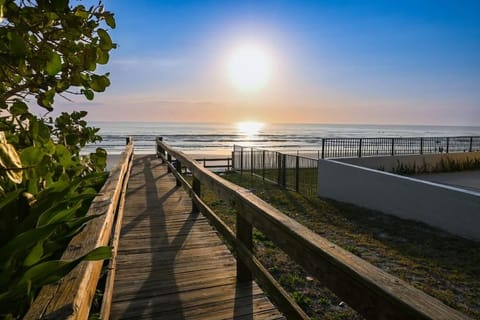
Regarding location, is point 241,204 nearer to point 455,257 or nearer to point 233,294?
point 233,294

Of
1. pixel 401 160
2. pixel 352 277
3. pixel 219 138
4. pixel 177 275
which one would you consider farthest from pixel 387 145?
pixel 219 138

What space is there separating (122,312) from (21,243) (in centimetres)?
150

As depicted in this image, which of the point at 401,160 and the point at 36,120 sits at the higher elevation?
the point at 36,120

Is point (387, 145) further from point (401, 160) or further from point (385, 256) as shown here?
point (385, 256)

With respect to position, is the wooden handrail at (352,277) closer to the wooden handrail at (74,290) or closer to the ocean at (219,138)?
the wooden handrail at (74,290)

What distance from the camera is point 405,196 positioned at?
26.9ft

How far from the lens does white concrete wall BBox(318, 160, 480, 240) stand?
6.78 metres

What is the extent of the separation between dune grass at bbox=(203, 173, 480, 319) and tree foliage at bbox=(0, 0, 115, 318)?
335 cm

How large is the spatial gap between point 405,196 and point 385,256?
3085mm

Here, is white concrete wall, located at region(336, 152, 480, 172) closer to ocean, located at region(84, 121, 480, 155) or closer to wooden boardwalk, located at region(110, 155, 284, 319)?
wooden boardwalk, located at region(110, 155, 284, 319)

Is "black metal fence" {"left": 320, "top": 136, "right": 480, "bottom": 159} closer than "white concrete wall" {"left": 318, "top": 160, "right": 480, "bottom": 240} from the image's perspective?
No

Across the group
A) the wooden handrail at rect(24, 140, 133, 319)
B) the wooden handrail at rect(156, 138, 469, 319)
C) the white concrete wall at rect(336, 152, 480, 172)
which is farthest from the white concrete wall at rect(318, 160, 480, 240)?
the wooden handrail at rect(24, 140, 133, 319)

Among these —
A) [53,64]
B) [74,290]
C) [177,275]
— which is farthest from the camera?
[177,275]

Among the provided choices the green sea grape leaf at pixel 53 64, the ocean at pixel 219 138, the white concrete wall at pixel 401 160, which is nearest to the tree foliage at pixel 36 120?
the green sea grape leaf at pixel 53 64
